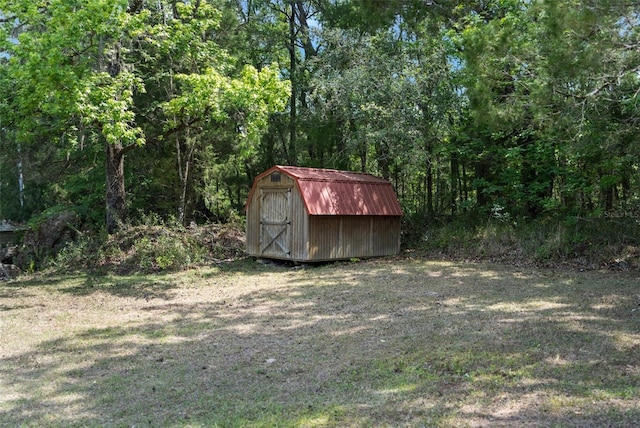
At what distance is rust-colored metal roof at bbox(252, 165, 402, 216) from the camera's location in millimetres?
13828

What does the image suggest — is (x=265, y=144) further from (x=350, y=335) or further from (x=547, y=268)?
(x=350, y=335)

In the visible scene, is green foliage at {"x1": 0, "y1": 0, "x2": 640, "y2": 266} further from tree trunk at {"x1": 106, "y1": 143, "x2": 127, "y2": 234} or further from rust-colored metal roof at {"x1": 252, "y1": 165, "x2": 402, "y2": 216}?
rust-colored metal roof at {"x1": 252, "y1": 165, "x2": 402, "y2": 216}

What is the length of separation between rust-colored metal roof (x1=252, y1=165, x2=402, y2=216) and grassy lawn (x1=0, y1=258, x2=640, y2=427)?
3192 millimetres

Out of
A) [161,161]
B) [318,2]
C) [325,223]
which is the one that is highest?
[318,2]

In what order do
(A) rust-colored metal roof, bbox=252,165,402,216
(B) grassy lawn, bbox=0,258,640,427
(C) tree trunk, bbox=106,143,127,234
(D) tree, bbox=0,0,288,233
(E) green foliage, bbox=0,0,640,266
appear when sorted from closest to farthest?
(B) grassy lawn, bbox=0,258,640,427
(E) green foliage, bbox=0,0,640,266
(D) tree, bbox=0,0,288,233
(A) rust-colored metal roof, bbox=252,165,402,216
(C) tree trunk, bbox=106,143,127,234

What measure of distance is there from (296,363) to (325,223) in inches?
325

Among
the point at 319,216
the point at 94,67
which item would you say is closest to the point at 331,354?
the point at 319,216

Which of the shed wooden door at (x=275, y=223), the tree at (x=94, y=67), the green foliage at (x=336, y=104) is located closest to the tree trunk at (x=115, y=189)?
the green foliage at (x=336, y=104)

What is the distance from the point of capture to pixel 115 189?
1541 centimetres

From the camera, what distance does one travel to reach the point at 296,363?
19.6ft

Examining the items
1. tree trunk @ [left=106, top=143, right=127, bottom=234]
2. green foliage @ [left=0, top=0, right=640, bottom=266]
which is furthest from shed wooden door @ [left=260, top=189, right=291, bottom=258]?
tree trunk @ [left=106, top=143, right=127, bottom=234]

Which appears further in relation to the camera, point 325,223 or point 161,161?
point 161,161

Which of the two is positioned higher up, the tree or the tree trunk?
the tree

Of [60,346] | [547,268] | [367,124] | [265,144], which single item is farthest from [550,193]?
[60,346]
